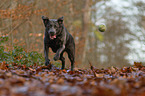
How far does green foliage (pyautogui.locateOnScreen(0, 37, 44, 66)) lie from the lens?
6773mm

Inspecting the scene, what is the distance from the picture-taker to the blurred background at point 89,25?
1300 cm

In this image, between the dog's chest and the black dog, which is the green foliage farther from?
the dog's chest

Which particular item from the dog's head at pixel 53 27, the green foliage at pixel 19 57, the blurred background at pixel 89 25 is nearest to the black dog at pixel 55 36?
the dog's head at pixel 53 27

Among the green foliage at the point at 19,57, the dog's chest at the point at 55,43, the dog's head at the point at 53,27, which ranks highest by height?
the dog's head at the point at 53,27

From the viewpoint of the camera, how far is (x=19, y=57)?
23.2 feet

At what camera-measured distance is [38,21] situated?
661 inches

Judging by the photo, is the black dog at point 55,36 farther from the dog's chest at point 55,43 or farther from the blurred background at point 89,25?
the blurred background at point 89,25

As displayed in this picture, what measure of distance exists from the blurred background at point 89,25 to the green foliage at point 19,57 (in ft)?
10.2

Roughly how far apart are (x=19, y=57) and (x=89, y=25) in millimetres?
16663

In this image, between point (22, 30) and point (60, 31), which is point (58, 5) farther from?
point (60, 31)

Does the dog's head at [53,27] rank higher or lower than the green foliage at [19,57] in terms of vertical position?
higher

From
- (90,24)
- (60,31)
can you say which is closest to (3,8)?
(60,31)

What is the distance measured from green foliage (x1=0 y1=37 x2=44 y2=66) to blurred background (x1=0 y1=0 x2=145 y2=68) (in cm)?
311

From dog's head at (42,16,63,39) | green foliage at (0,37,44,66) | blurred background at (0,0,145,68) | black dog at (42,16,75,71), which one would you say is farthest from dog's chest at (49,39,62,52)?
blurred background at (0,0,145,68)
